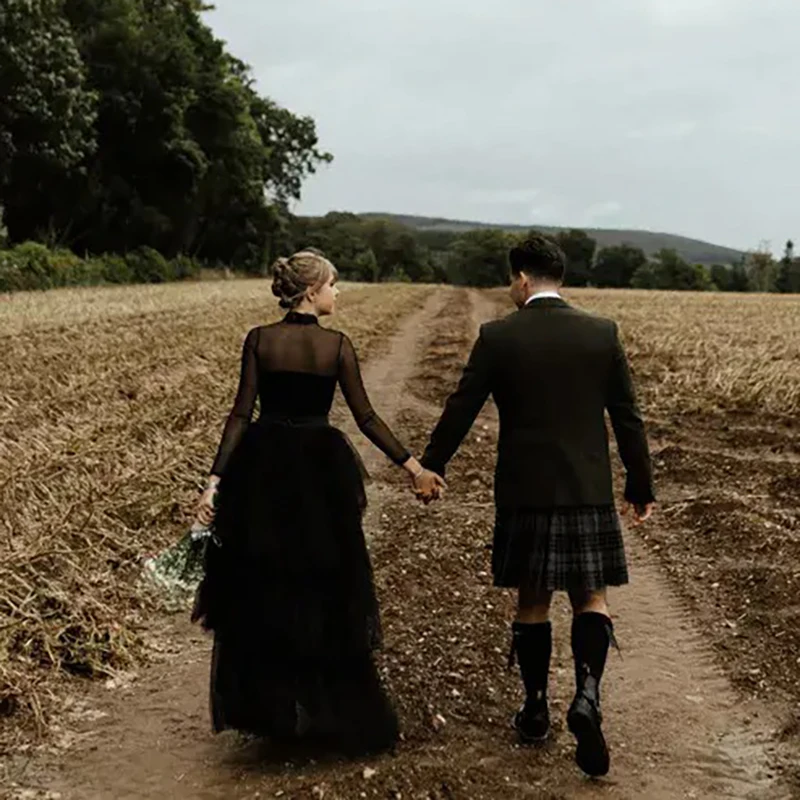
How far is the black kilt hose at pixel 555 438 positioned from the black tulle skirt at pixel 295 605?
57cm

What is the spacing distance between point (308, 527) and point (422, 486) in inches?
19.5

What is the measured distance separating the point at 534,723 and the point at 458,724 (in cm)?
34

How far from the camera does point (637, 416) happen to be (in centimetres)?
387

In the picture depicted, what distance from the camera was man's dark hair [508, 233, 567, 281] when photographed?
3828mm

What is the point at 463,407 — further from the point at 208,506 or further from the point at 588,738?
the point at 588,738

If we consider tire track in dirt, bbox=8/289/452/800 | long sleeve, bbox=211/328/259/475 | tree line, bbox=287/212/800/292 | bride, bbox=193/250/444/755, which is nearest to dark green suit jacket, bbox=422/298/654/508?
bride, bbox=193/250/444/755

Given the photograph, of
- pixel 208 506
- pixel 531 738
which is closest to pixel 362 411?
pixel 208 506

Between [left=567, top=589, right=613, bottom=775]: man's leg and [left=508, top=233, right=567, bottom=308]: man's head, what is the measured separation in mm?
1107

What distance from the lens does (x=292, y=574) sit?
3828 mm

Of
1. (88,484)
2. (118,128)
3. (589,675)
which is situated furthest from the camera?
Answer: (118,128)

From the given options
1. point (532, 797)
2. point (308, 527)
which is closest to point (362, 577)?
point (308, 527)

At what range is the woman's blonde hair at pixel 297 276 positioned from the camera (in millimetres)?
3924

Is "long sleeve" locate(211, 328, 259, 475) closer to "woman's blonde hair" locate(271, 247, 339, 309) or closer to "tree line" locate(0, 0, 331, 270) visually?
"woman's blonde hair" locate(271, 247, 339, 309)

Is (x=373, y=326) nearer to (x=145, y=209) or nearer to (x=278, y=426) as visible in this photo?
(x=278, y=426)
